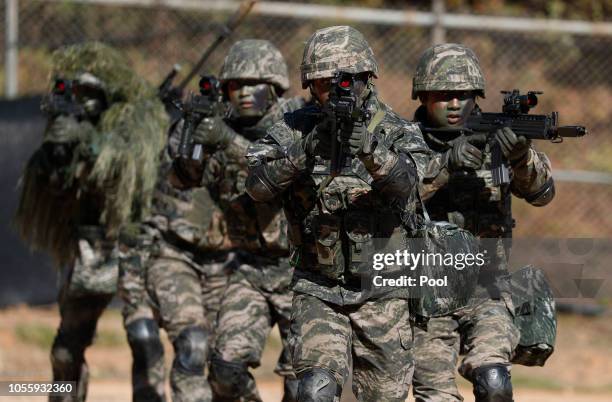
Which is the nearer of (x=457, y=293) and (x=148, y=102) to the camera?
(x=457, y=293)

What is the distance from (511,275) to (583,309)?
16.2ft

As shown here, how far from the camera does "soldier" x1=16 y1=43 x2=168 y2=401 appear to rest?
820 cm

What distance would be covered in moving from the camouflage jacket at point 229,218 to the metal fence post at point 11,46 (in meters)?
3.79

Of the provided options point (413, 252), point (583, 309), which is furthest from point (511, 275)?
point (583, 309)

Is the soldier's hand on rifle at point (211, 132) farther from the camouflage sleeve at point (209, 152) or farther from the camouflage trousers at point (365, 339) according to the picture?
the camouflage trousers at point (365, 339)

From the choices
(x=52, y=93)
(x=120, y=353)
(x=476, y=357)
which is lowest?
(x=476, y=357)

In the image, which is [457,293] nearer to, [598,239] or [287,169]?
[287,169]

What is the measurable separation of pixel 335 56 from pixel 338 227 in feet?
2.48

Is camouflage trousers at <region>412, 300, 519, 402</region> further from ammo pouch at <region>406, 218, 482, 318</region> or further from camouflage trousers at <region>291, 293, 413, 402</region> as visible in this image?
camouflage trousers at <region>291, 293, 413, 402</region>

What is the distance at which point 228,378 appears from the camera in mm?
6949

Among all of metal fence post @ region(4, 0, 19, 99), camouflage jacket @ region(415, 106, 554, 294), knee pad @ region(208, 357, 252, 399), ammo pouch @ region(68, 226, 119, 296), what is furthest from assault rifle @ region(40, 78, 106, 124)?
metal fence post @ region(4, 0, 19, 99)

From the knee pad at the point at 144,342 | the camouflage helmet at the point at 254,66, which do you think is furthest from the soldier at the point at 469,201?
the knee pad at the point at 144,342

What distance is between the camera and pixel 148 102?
8.70 metres

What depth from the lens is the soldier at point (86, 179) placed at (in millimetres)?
8203
